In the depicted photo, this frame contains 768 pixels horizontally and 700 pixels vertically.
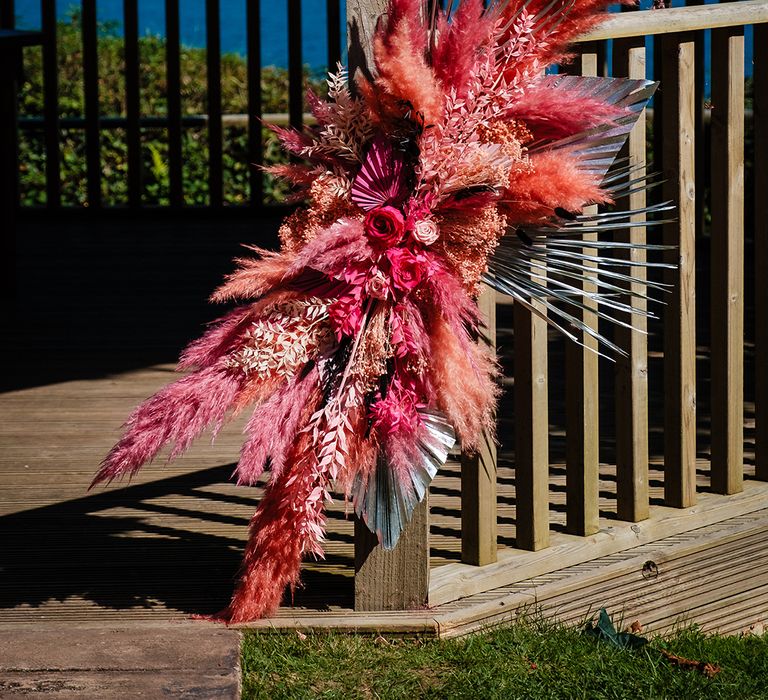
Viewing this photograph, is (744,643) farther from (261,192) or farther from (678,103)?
(261,192)

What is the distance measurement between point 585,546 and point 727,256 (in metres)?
0.78

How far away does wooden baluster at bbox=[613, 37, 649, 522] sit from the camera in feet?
8.60

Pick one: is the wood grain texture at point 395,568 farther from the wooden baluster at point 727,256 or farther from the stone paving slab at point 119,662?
the wooden baluster at point 727,256

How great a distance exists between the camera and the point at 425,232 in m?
2.17

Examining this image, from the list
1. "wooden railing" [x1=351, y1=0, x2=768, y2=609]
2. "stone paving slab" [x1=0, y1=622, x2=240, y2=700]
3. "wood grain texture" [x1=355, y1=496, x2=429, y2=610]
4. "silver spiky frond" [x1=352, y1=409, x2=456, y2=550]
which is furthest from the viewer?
"wooden railing" [x1=351, y1=0, x2=768, y2=609]

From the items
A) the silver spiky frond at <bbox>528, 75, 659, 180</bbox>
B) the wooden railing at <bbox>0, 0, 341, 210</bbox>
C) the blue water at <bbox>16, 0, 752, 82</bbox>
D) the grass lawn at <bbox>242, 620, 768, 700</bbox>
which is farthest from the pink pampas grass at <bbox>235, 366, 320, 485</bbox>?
the blue water at <bbox>16, 0, 752, 82</bbox>

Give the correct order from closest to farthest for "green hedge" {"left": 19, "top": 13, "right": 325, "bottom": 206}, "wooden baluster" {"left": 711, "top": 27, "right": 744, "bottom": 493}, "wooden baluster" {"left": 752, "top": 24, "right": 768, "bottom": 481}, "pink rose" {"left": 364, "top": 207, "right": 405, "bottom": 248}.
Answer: "pink rose" {"left": 364, "top": 207, "right": 405, "bottom": 248}
"wooden baluster" {"left": 711, "top": 27, "right": 744, "bottom": 493}
"wooden baluster" {"left": 752, "top": 24, "right": 768, "bottom": 481}
"green hedge" {"left": 19, "top": 13, "right": 325, "bottom": 206}

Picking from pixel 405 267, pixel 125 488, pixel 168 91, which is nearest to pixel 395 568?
pixel 405 267

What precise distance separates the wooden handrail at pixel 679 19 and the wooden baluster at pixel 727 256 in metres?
0.07

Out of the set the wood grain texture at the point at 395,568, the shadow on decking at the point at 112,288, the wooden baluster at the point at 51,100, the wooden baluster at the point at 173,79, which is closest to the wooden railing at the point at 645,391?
the wood grain texture at the point at 395,568

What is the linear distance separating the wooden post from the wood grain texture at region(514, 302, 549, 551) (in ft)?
0.99

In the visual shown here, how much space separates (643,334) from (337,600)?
0.89 metres

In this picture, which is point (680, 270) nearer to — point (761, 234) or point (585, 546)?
point (761, 234)

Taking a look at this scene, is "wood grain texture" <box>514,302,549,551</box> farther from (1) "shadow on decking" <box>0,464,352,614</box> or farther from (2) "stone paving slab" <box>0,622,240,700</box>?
(2) "stone paving slab" <box>0,622,240,700</box>
